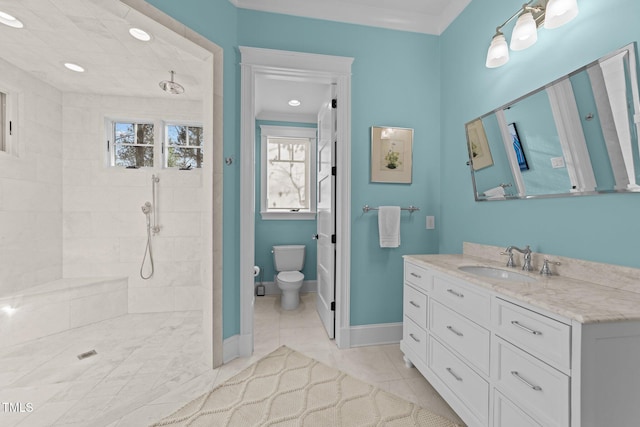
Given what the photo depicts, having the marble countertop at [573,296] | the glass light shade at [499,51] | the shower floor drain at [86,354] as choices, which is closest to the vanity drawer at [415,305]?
the marble countertop at [573,296]

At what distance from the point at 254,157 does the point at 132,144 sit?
1.99 metres

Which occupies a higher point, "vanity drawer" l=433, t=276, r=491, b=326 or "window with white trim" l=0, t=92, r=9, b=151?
"window with white trim" l=0, t=92, r=9, b=151

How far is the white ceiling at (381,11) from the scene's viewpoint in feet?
7.05

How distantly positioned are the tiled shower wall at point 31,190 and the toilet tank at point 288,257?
7.68 feet

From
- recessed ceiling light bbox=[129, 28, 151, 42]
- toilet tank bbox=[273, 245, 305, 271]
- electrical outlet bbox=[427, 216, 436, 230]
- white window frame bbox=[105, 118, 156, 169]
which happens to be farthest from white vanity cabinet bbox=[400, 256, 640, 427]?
white window frame bbox=[105, 118, 156, 169]

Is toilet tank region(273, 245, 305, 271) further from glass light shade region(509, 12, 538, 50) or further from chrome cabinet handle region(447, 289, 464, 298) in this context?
glass light shade region(509, 12, 538, 50)

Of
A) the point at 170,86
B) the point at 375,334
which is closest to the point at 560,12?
the point at 375,334

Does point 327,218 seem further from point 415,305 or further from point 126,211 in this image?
point 126,211

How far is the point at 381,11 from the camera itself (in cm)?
229

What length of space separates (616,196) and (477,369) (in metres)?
1.01

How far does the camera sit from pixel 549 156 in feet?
4.68

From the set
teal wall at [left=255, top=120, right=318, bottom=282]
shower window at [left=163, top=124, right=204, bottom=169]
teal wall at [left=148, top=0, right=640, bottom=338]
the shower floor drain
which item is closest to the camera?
teal wall at [left=148, top=0, right=640, bottom=338]

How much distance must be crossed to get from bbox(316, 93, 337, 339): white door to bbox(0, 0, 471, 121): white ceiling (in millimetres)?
739

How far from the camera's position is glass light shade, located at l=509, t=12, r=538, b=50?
1424 millimetres
